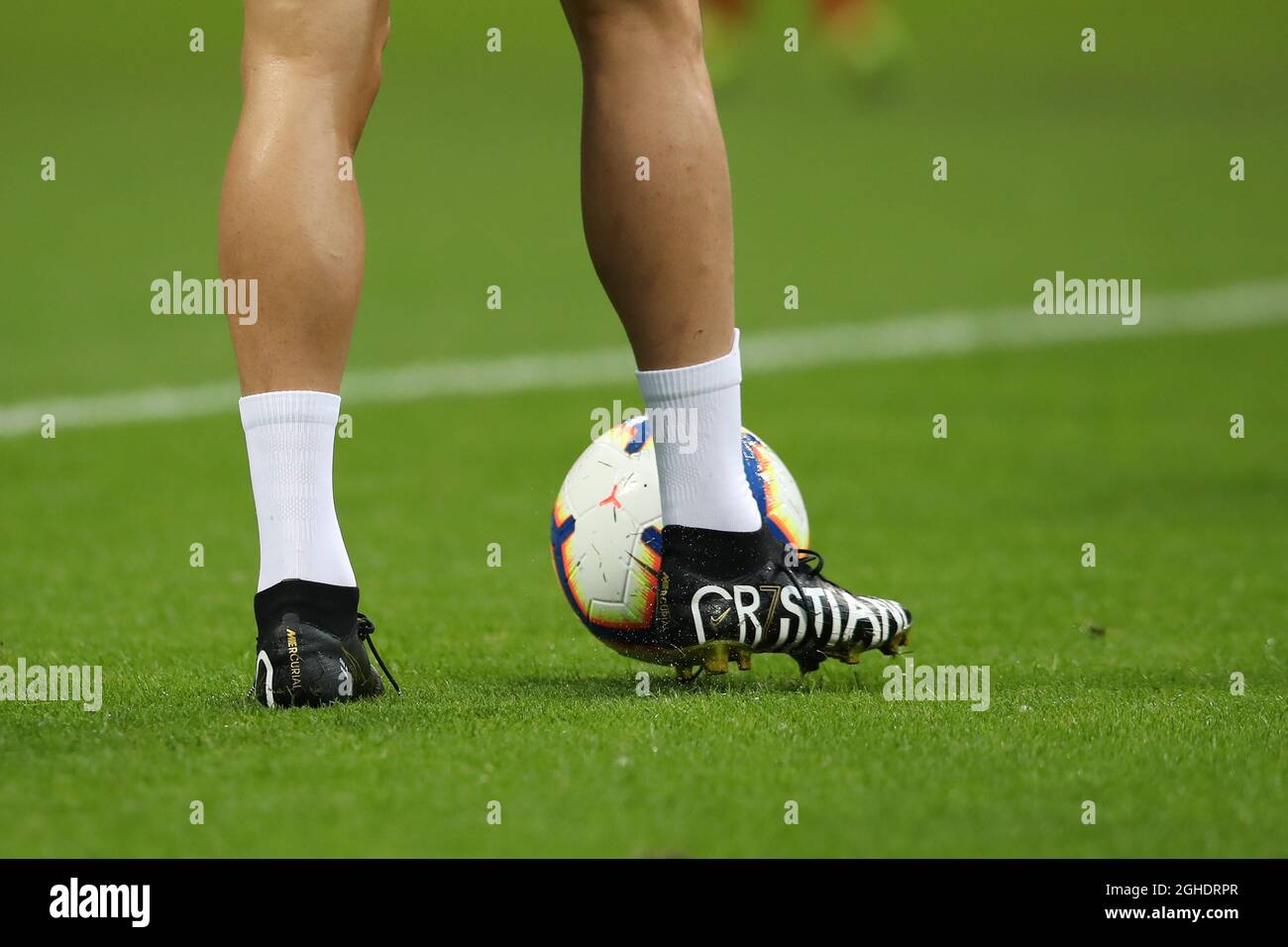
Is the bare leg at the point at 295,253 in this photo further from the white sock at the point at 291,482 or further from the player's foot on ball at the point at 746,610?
the player's foot on ball at the point at 746,610

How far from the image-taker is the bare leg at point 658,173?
3023 mm

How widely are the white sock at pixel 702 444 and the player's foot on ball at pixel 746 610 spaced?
31 mm

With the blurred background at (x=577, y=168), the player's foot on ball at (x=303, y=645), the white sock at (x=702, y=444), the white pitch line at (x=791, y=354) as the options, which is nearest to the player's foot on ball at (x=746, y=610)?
the white sock at (x=702, y=444)

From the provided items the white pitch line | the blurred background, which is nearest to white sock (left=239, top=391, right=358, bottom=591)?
the white pitch line

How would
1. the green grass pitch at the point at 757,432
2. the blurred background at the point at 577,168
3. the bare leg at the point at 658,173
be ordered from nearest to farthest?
the green grass pitch at the point at 757,432 → the bare leg at the point at 658,173 → the blurred background at the point at 577,168

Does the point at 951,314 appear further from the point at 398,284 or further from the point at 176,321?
the point at 176,321

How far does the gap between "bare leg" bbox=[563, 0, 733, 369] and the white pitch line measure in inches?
158

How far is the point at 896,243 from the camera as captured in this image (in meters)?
12.2

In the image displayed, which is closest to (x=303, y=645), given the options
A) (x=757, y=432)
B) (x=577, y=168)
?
(x=757, y=432)

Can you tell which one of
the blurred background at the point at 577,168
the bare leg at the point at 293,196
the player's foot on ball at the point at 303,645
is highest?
the blurred background at the point at 577,168

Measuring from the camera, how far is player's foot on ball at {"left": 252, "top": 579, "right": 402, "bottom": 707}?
2740 mm

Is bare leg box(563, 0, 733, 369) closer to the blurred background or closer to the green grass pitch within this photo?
the green grass pitch

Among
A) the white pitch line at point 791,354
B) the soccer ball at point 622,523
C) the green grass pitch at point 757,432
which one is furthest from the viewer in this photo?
the white pitch line at point 791,354

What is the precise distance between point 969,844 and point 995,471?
4.40m
